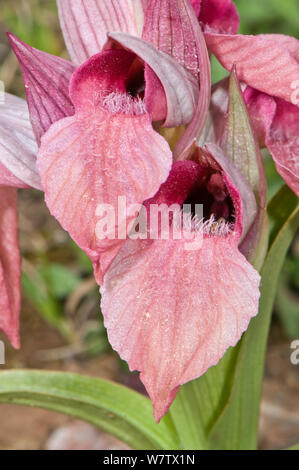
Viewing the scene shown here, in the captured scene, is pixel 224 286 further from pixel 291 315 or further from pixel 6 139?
pixel 291 315

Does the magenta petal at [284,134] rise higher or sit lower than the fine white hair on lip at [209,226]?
higher

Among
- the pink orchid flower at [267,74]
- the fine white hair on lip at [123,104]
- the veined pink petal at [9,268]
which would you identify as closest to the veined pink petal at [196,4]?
the pink orchid flower at [267,74]

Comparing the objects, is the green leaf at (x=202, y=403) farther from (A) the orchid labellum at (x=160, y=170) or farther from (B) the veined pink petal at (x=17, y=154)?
(B) the veined pink petal at (x=17, y=154)

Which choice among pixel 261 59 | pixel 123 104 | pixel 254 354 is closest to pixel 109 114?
pixel 123 104

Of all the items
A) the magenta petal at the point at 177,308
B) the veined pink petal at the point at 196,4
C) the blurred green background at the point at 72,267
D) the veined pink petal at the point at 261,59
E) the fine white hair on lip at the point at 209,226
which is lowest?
the blurred green background at the point at 72,267

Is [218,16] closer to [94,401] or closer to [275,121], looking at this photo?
[275,121]

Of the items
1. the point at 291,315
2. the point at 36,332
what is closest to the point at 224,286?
the point at 291,315

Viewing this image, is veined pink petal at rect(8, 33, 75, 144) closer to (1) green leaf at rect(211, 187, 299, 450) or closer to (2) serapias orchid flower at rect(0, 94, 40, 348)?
(2) serapias orchid flower at rect(0, 94, 40, 348)
